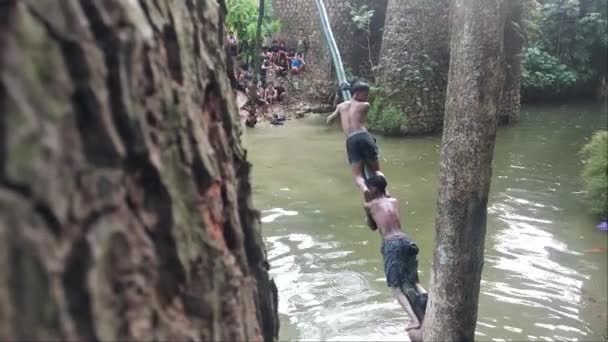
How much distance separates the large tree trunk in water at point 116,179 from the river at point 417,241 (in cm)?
121

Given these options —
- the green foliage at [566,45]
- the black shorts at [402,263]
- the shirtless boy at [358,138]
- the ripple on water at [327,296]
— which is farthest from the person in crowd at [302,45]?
the black shorts at [402,263]

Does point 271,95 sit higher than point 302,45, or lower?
lower

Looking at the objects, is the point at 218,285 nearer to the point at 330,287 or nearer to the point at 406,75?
the point at 330,287

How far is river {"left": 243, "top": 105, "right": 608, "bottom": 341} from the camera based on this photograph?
4348 mm

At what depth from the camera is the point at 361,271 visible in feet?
16.8

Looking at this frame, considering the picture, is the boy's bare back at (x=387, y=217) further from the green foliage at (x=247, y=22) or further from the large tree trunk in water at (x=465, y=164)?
the green foliage at (x=247, y=22)

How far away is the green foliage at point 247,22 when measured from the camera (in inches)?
474

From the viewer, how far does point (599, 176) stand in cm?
594

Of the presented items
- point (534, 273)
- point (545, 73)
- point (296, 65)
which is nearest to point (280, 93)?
point (296, 65)

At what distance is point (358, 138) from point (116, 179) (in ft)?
12.2

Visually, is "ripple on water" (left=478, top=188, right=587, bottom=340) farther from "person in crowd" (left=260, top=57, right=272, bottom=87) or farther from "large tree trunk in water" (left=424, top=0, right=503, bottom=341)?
"person in crowd" (left=260, top=57, right=272, bottom=87)

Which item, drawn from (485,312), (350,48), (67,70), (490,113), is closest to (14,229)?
(67,70)

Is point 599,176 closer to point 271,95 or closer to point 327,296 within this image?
point 327,296

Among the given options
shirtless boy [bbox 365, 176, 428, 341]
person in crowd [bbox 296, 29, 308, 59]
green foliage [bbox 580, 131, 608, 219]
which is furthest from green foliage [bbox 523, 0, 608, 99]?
shirtless boy [bbox 365, 176, 428, 341]
